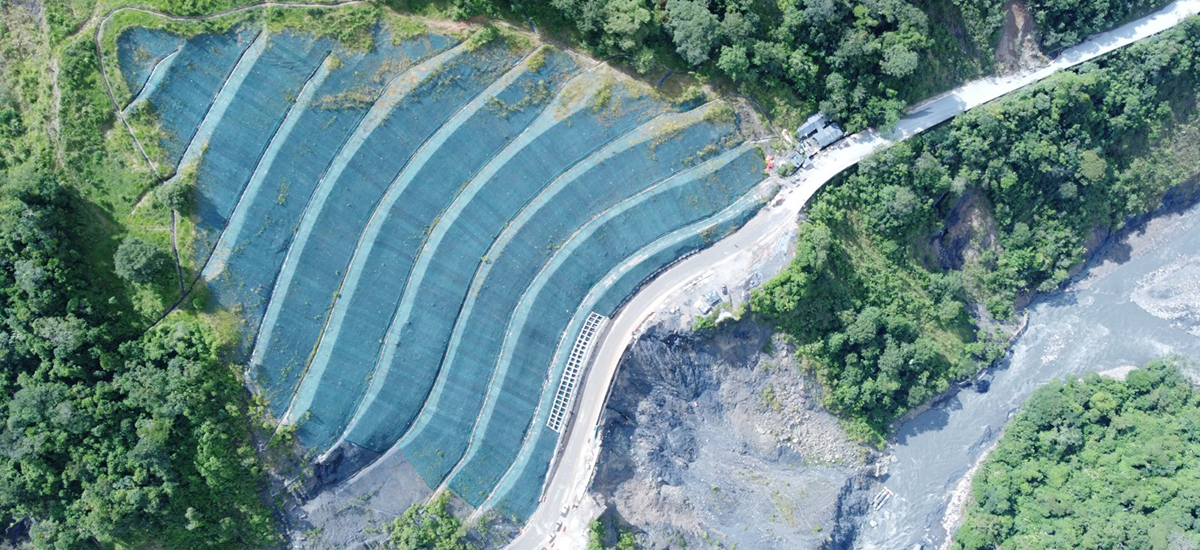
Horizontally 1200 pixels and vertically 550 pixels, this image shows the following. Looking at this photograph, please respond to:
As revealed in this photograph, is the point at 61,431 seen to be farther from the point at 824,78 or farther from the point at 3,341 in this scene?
the point at 824,78

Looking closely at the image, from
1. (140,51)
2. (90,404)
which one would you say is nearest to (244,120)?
(140,51)

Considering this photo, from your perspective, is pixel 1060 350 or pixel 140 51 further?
pixel 1060 350

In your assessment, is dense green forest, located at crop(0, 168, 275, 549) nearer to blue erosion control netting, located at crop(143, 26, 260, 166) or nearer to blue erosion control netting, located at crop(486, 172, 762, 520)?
blue erosion control netting, located at crop(143, 26, 260, 166)

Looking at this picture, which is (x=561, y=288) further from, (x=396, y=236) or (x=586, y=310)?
(x=396, y=236)

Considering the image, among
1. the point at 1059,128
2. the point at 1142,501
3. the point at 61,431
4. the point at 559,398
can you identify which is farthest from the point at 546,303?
the point at 1142,501

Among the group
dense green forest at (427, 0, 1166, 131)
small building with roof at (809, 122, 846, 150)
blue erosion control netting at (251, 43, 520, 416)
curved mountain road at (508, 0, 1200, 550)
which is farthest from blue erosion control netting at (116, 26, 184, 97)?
small building with roof at (809, 122, 846, 150)

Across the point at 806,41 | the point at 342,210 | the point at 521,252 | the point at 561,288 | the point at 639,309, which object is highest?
the point at 342,210
